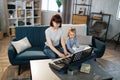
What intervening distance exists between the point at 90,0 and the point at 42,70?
3.65m

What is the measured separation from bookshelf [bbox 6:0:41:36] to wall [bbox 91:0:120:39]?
1940mm

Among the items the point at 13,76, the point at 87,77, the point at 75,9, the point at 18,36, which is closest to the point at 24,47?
the point at 18,36

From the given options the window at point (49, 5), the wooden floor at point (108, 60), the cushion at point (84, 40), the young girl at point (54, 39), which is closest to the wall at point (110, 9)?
the wooden floor at point (108, 60)

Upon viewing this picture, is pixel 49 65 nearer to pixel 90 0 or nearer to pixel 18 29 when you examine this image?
pixel 18 29

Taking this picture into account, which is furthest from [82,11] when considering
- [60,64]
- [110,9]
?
[60,64]

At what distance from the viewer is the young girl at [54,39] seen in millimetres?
2541

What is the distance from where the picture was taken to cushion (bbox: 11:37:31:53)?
8.85 feet

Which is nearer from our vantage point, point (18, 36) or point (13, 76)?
point (13, 76)

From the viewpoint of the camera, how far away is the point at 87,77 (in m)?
1.93

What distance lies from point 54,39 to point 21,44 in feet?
2.12

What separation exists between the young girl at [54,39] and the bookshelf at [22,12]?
246 centimetres

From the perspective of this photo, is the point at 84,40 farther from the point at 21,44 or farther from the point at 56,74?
the point at 56,74

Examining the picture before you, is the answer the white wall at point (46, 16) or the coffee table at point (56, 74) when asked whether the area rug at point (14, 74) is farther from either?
the white wall at point (46, 16)

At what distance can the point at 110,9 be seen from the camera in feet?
15.5
